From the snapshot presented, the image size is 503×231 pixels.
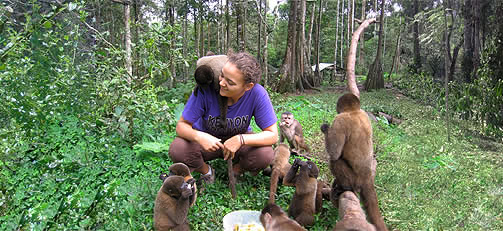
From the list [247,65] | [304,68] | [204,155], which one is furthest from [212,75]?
[304,68]

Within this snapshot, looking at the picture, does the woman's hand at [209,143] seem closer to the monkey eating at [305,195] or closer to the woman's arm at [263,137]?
the woman's arm at [263,137]

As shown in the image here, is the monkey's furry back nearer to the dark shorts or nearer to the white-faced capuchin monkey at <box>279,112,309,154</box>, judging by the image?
the dark shorts

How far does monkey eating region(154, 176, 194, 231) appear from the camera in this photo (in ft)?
8.31

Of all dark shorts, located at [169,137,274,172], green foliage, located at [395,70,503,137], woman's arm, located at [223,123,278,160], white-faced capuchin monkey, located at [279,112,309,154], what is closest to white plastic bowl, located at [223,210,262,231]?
woman's arm, located at [223,123,278,160]

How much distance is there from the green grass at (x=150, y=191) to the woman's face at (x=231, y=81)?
111cm

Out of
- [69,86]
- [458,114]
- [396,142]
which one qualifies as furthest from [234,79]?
[458,114]

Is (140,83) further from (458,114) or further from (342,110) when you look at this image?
(458,114)

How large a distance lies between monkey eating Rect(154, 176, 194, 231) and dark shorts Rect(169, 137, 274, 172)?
2.20 ft

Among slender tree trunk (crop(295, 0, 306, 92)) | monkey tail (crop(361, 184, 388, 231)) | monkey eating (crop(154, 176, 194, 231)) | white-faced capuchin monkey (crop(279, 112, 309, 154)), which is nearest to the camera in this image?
monkey eating (crop(154, 176, 194, 231))

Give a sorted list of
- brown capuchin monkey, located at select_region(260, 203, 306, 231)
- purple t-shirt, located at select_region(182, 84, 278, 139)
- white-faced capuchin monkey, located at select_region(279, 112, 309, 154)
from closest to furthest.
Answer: brown capuchin monkey, located at select_region(260, 203, 306, 231) < purple t-shirt, located at select_region(182, 84, 278, 139) < white-faced capuchin monkey, located at select_region(279, 112, 309, 154)

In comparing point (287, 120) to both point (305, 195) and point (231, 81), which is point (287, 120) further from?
point (231, 81)

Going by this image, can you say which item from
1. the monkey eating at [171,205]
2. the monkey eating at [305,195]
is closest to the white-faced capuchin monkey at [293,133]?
the monkey eating at [305,195]

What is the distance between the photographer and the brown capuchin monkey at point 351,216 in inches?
85.2

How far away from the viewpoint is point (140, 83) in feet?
15.2
